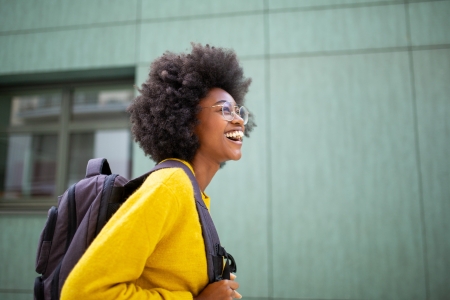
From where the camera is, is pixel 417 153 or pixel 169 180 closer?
pixel 169 180

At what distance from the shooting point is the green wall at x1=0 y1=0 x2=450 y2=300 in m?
3.14

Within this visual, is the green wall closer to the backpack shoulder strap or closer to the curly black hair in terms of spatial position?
the curly black hair

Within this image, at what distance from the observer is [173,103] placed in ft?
4.51

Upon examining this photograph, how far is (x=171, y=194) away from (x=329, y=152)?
8.82ft

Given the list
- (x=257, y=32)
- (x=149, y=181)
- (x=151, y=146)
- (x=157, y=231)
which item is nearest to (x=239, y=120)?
(x=151, y=146)

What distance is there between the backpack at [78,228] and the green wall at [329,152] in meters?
2.31

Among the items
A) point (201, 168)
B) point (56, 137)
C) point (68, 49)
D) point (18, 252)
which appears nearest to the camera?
point (201, 168)

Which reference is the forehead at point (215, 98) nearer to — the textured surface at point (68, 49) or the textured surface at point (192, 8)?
the textured surface at point (192, 8)

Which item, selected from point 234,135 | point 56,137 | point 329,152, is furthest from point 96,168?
point 56,137

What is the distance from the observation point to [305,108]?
3441 millimetres

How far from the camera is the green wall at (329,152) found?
3.14 meters

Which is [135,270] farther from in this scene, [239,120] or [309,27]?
[309,27]

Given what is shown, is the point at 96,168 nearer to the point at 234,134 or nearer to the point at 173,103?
the point at 173,103

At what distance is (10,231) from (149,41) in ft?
9.03
